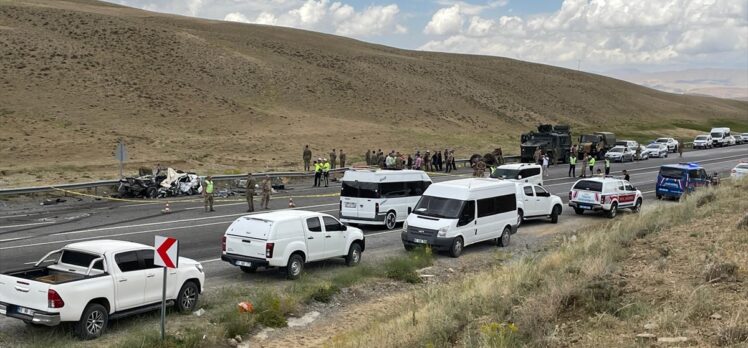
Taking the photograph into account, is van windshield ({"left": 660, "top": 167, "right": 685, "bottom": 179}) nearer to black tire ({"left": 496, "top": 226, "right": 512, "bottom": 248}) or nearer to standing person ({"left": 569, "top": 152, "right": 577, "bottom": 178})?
standing person ({"left": 569, "top": 152, "right": 577, "bottom": 178})

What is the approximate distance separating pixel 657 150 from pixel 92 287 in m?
59.7

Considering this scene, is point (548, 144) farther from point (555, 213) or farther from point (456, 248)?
point (456, 248)

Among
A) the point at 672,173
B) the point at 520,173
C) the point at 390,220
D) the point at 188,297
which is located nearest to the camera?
the point at 188,297

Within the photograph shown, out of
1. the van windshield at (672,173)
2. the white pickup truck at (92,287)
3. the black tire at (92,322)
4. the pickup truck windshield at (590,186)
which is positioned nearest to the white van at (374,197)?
the pickup truck windshield at (590,186)

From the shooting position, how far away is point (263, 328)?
13164 millimetres

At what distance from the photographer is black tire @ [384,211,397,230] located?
78.7 feet

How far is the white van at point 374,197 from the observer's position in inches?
928

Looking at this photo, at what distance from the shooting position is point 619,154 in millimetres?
56125

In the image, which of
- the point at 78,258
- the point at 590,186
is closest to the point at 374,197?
the point at 590,186

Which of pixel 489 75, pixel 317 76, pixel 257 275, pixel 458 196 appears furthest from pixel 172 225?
pixel 489 75

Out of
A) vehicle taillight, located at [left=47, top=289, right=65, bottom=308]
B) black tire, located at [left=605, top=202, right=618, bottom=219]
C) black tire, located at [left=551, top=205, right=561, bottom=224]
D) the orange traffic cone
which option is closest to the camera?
vehicle taillight, located at [left=47, top=289, right=65, bottom=308]

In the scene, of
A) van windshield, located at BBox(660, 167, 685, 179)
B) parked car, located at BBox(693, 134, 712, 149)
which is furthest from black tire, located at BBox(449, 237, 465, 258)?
parked car, located at BBox(693, 134, 712, 149)

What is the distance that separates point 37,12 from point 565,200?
70.8m

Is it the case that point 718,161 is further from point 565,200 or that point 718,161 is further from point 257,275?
point 257,275
